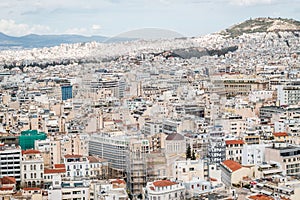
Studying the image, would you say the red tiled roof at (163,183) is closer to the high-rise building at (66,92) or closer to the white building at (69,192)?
the white building at (69,192)

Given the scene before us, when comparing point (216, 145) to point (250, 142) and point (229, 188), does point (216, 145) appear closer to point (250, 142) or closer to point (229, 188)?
point (250, 142)

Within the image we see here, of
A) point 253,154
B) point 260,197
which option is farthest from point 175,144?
point 260,197

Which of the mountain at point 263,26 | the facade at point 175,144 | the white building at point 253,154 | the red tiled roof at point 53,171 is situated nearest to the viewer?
the red tiled roof at point 53,171

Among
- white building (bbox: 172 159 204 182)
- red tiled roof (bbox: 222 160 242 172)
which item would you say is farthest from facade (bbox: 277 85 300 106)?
white building (bbox: 172 159 204 182)

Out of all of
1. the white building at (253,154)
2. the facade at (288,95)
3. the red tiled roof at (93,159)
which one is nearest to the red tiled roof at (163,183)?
the red tiled roof at (93,159)

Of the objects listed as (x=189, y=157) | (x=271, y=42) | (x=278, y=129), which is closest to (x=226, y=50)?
(x=271, y=42)

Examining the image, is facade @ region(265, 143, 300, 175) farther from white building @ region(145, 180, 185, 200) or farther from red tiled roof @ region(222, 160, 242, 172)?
white building @ region(145, 180, 185, 200)

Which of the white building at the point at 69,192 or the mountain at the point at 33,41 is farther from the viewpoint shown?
the mountain at the point at 33,41
